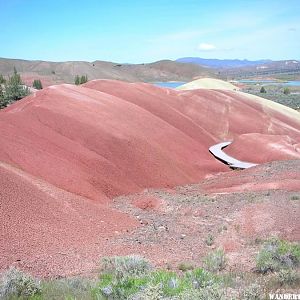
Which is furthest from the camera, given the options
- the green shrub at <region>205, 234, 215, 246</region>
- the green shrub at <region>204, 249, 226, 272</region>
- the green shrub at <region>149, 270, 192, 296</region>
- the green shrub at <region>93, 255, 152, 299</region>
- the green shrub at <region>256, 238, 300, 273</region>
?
the green shrub at <region>205, 234, 215, 246</region>

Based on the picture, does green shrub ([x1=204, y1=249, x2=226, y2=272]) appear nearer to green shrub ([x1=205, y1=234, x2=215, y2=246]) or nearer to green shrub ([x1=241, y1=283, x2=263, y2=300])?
green shrub ([x1=205, y1=234, x2=215, y2=246])

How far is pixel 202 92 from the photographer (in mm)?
52594

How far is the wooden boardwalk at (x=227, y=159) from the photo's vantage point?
3259cm

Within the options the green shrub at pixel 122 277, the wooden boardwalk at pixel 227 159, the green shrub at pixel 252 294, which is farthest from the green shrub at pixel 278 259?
the wooden boardwalk at pixel 227 159

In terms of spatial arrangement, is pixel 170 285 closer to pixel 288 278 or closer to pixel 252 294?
pixel 252 294

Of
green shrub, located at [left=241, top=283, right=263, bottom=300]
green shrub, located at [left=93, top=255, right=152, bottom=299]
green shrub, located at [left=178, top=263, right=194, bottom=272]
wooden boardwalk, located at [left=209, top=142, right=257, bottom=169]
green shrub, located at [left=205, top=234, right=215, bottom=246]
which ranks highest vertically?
green shrub, located at [left=241, top=283, right=263, bottom=300]

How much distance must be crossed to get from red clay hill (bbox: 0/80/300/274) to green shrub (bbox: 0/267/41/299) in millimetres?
2875

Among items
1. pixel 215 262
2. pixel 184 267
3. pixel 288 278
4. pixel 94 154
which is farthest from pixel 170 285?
pixel 94 154

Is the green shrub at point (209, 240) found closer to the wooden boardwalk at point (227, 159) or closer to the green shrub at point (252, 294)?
the green shrub at point (252, 294)

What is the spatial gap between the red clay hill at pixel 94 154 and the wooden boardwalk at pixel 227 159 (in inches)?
32.4

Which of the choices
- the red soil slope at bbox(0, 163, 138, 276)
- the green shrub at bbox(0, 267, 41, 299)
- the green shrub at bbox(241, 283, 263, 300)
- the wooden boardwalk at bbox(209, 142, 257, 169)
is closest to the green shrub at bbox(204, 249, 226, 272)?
the red soil slope at bbox(0, 163, 138, 276)

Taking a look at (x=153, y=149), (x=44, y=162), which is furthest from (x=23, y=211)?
(x=153, y=149)

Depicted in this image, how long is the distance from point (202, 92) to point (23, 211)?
41436mm

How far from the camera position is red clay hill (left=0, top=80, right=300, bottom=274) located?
13.5 meters
